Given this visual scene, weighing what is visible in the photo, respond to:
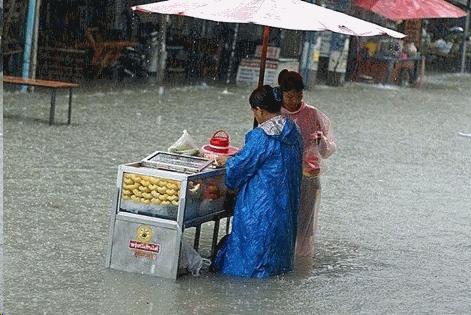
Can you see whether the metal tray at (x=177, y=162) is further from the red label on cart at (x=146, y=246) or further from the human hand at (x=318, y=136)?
the human hand at (x=318, y=136)

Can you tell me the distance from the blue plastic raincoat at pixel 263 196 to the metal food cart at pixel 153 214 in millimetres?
292

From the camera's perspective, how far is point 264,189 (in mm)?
8430

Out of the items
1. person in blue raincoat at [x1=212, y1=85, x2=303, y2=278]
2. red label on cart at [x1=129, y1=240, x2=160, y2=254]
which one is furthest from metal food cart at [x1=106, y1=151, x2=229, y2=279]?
person in blue raincoat at [x1=212, y1=85, x2=303, y2=278]

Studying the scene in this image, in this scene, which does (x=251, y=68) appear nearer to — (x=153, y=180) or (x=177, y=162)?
(x=177, y=162)

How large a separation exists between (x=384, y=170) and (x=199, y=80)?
11.0m

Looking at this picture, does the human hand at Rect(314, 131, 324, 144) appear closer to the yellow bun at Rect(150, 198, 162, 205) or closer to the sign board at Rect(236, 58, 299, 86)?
the yellow bun at Rect(150, 198, 162, 205)

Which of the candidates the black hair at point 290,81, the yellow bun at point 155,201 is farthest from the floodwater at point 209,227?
the black hair at point 290,81

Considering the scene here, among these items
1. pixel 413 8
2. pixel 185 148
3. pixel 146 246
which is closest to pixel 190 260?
pixel 146 246

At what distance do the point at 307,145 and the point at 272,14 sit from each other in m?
1.20

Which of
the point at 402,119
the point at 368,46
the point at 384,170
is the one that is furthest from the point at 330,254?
the point at 368,46

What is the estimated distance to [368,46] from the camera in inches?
1144

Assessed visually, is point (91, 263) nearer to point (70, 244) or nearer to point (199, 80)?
point (70, 244)

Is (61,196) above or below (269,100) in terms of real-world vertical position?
below

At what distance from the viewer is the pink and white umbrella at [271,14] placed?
8.34m
